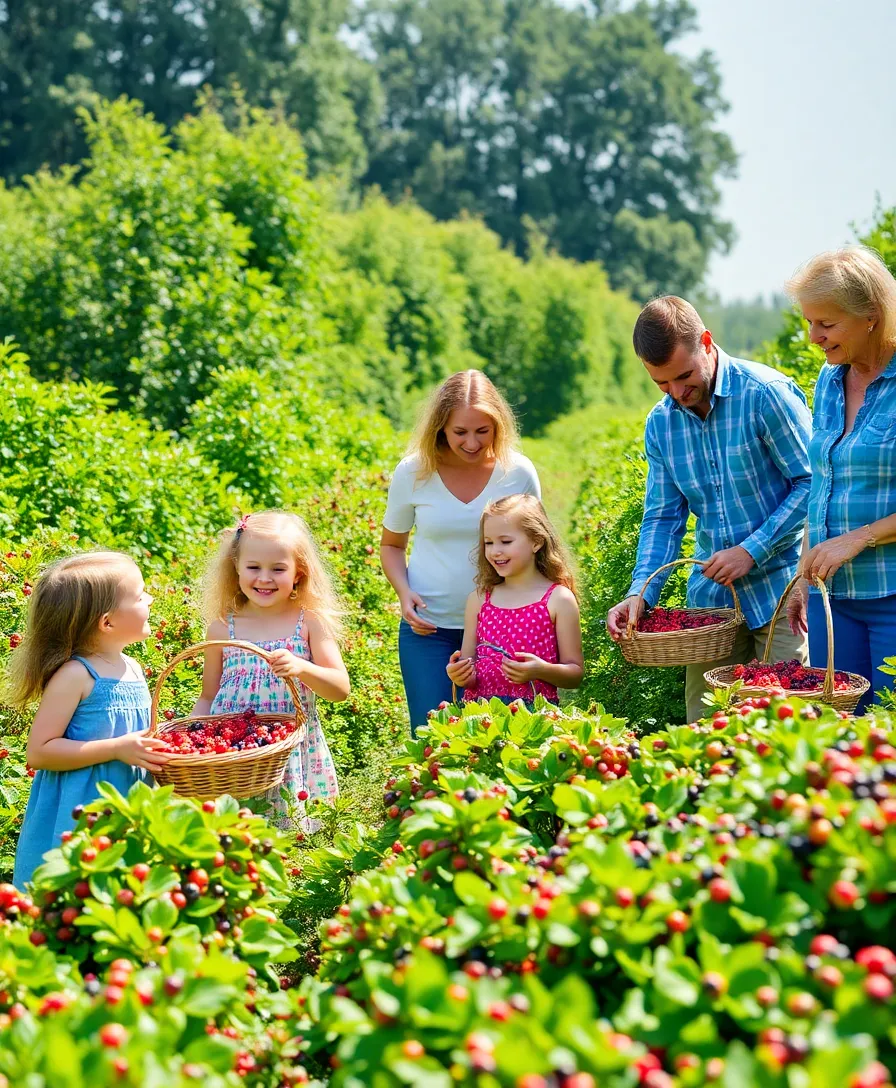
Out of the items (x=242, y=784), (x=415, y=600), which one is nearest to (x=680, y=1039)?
(x=242, y=784)

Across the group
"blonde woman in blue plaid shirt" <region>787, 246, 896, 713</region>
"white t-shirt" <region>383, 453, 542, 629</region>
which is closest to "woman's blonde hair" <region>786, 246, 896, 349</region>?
"blonde woman in blue plaid shirt" <region>787, 246, 896, 713</region>

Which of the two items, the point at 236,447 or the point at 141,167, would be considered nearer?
the point at 236,447

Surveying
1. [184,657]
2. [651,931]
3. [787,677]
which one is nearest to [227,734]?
[184,657]

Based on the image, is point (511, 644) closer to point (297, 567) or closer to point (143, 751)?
point (297, 567)

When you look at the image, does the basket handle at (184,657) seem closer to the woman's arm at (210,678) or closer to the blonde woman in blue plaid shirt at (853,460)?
the woman's arm at (210,678)

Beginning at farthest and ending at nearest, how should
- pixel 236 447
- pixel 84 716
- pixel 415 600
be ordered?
pixel 236 447, pixel 415 600, pixel 84 716

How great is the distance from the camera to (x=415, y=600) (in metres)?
4.04

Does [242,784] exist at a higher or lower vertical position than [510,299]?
lower

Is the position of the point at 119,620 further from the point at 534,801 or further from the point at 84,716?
the point at 534,801

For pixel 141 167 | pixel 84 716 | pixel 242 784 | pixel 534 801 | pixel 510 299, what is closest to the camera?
pixel 534 801

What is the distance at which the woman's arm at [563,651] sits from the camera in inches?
140

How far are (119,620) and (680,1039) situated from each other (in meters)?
2.16

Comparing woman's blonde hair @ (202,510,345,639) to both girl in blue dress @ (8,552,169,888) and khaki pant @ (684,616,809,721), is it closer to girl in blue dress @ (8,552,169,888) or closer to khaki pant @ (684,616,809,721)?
girl in blue dress @ (8,552,169,888)

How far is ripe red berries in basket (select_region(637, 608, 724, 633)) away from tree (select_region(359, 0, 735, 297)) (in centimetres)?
4546
